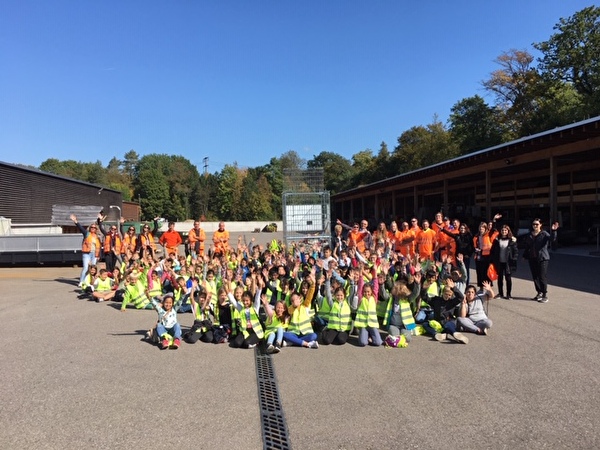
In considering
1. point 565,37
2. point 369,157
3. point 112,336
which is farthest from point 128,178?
point 112,336

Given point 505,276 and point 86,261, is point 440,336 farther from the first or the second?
point 86,261

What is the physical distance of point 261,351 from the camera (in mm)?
6320

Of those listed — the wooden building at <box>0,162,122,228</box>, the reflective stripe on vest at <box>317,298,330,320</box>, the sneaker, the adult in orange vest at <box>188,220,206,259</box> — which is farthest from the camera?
the wooden building at <box>0,162,122,228</box>

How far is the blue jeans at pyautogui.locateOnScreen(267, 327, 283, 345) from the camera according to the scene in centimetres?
641

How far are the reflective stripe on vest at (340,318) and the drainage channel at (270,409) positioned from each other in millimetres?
1247

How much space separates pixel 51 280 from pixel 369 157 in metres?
79.6

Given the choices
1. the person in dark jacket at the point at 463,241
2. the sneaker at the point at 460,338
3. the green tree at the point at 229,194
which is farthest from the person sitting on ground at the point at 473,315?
the green tree at the point at 229,194

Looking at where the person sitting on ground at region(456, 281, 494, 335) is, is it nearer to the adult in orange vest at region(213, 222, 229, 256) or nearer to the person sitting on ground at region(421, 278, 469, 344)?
the person sitting on ground at region(421, 278, 469, 344)

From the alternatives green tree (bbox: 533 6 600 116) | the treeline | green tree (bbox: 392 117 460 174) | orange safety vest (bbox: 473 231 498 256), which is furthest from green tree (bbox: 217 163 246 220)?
orange safety vest (bbox: 473 231 498 256)

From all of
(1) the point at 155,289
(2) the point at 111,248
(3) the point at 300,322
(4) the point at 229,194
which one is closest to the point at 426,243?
(3) the point at 300,322

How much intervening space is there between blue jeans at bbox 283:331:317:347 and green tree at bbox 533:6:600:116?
44172 mm

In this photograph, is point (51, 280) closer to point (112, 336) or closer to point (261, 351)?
point (112, 336)

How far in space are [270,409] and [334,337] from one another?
2435 millimetres

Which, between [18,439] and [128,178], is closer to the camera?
[18,439]
